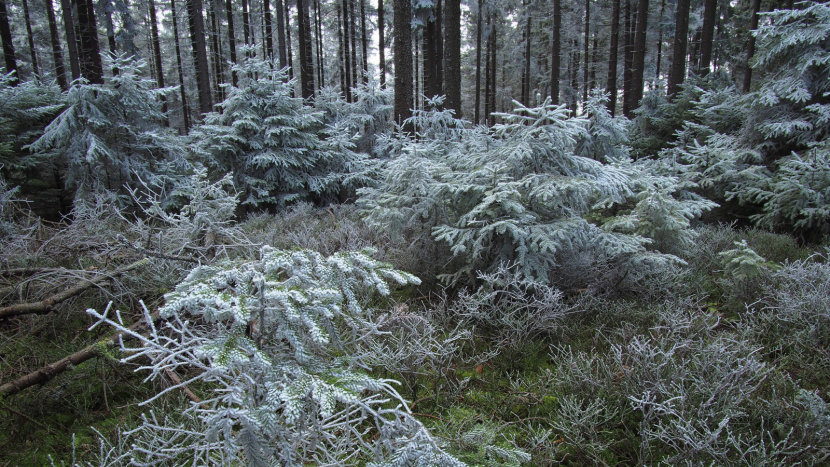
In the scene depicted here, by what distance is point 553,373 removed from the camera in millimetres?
2941

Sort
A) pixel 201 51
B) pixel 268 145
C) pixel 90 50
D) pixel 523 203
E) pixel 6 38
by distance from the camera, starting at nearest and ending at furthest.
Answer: pixel 523 203, pixel 268 145, pixel 90 50, pixel 6 38, pixel 201 51

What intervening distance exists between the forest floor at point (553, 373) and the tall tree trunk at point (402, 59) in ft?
19.2

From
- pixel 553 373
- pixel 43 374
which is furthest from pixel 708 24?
pixel 43 374

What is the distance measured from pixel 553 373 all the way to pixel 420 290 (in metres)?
1.77

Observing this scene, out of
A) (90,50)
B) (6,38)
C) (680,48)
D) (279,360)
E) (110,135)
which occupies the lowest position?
(279,360)

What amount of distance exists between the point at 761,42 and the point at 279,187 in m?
9.99

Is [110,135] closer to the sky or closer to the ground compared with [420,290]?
closer to the sky

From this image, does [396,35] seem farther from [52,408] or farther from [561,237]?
[52,408]

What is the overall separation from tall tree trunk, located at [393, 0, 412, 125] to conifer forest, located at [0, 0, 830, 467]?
0.07 metres

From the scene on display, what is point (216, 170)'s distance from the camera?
833 cm

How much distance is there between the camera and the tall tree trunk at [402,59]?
8883mm

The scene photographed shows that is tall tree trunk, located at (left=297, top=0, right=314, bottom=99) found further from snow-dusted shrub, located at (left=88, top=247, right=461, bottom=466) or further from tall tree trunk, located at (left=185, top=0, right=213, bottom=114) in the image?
snow-dusted shrub, located at (left=88, top=247, right=461, bottom=466)

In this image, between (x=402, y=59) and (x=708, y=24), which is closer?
(x=402, y=59)

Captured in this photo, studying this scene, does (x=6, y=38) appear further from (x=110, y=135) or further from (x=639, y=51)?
(x=639, y=51)
